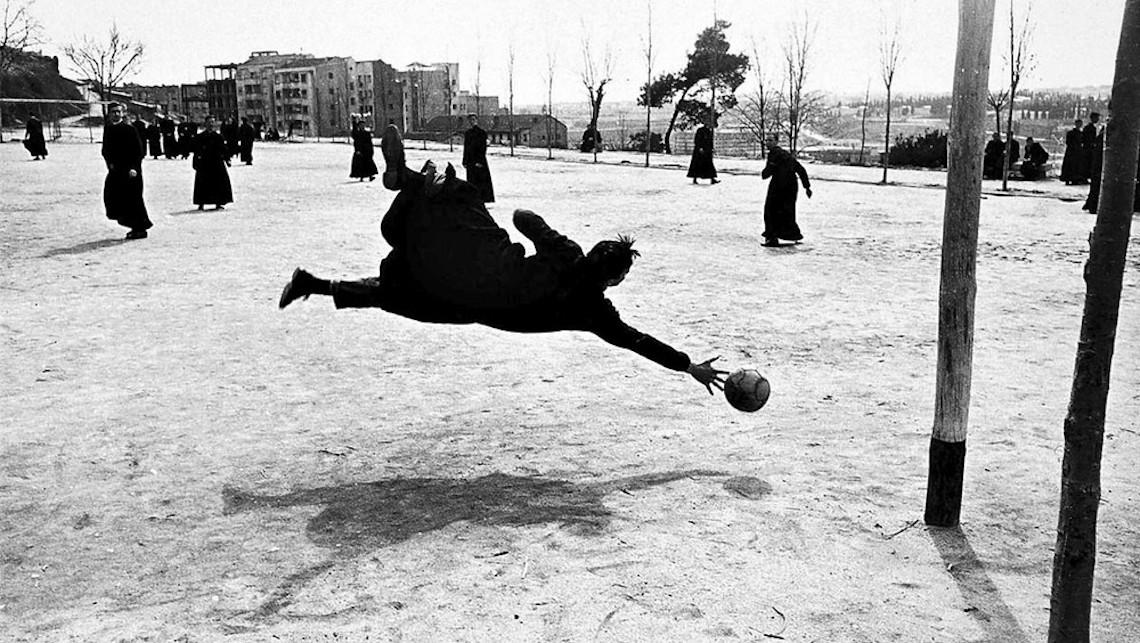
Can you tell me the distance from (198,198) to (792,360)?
13.0m

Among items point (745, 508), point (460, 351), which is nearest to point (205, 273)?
point (460, 351)

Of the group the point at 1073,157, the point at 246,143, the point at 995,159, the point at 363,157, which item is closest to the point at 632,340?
the point at 363,157

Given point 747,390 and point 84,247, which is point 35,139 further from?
point 747,390

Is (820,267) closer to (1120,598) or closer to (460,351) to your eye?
(460,351)

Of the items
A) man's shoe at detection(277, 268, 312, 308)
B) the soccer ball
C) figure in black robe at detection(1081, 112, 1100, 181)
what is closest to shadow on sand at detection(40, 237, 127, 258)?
man's shoe at detection(277, 268, 312, 308)

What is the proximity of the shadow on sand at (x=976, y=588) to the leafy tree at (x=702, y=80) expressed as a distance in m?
43.5

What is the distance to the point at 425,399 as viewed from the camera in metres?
6.23

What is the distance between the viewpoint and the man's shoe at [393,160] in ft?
16.1

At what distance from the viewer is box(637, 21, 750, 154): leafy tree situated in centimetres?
4784

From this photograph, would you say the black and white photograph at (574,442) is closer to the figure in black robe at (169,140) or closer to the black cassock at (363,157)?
the black cassock at (363,157)

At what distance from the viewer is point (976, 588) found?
12.3 feet

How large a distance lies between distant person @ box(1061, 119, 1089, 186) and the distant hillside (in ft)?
215

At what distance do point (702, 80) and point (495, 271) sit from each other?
4730cm

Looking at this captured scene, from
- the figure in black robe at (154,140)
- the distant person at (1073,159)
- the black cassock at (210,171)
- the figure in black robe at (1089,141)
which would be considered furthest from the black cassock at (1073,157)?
the figure in black robe at (154,140)
